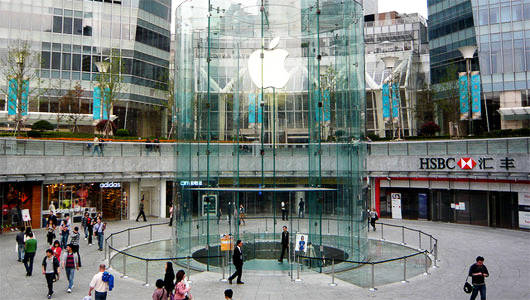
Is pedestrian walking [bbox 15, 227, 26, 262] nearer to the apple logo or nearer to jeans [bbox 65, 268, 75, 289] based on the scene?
jeans [bbox 65, 268, 75, 289]

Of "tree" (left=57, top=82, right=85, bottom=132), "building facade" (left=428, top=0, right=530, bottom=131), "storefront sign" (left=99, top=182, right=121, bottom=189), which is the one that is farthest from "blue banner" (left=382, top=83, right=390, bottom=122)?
"tree" (left=57, top=82, right=85, bottom=132)

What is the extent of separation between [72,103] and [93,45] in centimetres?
853

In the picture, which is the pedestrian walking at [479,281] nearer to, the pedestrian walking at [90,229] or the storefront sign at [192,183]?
the storefront sign at [192,183]

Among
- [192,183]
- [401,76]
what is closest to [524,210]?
[192,183]

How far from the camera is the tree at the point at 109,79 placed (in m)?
42.3

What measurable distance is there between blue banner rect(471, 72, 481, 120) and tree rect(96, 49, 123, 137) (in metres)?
35.3

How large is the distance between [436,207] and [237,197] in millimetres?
20974

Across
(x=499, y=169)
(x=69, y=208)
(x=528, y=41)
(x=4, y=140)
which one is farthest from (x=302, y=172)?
(x=528, y=41)

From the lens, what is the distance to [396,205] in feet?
117

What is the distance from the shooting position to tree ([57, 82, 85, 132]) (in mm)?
51156

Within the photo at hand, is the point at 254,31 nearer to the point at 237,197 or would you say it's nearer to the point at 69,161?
the point at 237,197

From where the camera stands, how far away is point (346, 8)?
20.2 meters

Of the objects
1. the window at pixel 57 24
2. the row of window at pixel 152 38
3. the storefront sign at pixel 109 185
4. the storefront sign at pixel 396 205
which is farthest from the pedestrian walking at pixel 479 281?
the window at pixel 57 24

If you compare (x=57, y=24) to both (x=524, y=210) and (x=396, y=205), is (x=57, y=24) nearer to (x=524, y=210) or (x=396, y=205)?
(x=396, y=205)
